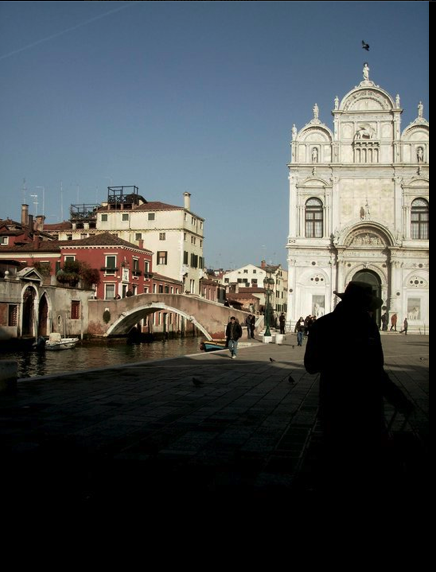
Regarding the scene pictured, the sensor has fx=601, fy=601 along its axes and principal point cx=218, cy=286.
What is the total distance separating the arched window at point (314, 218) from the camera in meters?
42.9

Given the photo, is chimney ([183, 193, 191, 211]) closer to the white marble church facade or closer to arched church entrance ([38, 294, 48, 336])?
the white marble church facade

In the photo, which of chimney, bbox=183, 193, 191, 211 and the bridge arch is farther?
chimney, bbox=183, 193, 191, 211

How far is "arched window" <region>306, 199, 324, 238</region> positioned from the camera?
4291 centimetres

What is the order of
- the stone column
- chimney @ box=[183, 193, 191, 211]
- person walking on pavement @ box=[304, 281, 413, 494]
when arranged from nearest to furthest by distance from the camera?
person walking on pavement @ box=[304, 281, 413, 494] < the stone column < chimney @ box=[183, 193, 191, 211]

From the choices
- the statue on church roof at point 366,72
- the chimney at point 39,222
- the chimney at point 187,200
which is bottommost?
the chimney at point 39,222

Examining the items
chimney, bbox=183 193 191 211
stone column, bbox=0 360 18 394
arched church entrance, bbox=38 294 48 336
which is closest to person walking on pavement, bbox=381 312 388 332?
arched church entrance, bbox=38 294 48 336

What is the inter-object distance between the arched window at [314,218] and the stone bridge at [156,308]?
8182 millimetres

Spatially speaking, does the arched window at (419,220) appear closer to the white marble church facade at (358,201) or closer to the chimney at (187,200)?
the white marble church facade at (358,201)

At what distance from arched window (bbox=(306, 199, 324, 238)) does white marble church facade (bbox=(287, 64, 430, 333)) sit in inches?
2.8

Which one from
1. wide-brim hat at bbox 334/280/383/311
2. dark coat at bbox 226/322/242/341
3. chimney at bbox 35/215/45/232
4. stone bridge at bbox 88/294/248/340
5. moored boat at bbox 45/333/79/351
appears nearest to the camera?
wide-brim hat at bbox 334/280/383/311

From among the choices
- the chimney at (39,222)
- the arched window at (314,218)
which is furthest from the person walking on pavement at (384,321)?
the chimney at (39,222)

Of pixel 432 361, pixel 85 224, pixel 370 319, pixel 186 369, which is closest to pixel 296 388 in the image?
pixel 186 369

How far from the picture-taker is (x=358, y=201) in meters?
42.4

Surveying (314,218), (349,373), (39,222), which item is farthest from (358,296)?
(39,222)
